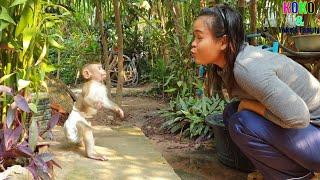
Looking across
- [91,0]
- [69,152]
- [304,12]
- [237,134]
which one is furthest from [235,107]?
[304,12]

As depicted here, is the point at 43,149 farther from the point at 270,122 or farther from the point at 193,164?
the point at 193,164

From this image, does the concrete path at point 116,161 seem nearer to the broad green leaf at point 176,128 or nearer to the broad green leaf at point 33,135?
the broad green leaf at point 33,135

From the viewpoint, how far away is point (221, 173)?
296 cm

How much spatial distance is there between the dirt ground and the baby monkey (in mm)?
780

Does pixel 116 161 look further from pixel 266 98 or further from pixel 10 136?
pixel 266 98

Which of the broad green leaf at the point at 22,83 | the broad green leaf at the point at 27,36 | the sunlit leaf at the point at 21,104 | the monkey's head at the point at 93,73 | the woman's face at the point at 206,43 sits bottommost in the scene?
the sunlit leaf at the point at 21,104

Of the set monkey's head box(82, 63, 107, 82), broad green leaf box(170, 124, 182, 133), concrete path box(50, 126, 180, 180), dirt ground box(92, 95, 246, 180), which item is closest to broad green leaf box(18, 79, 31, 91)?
concrete path box(50, 126, 180, 180)

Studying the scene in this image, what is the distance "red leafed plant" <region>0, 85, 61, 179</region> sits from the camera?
1813mm

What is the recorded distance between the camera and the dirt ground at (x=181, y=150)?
2970 millimetres

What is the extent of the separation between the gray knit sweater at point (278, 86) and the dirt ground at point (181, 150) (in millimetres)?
1099

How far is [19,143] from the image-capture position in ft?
6.45

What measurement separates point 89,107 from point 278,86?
126 cm

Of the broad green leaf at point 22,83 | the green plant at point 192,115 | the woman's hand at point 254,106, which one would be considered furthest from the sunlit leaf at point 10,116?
the green plant at point 192,115

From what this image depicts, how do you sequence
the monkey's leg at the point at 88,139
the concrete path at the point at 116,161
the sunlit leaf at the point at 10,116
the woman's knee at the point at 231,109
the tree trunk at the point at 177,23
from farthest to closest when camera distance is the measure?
the tree trunk at the point at 177,23 < the monkey's leg at the point at 88,139 < the woman's knee at the point at 231,109 < the concrete path at the point at 116,161 < the sunlit leaf at the point at 10,116
